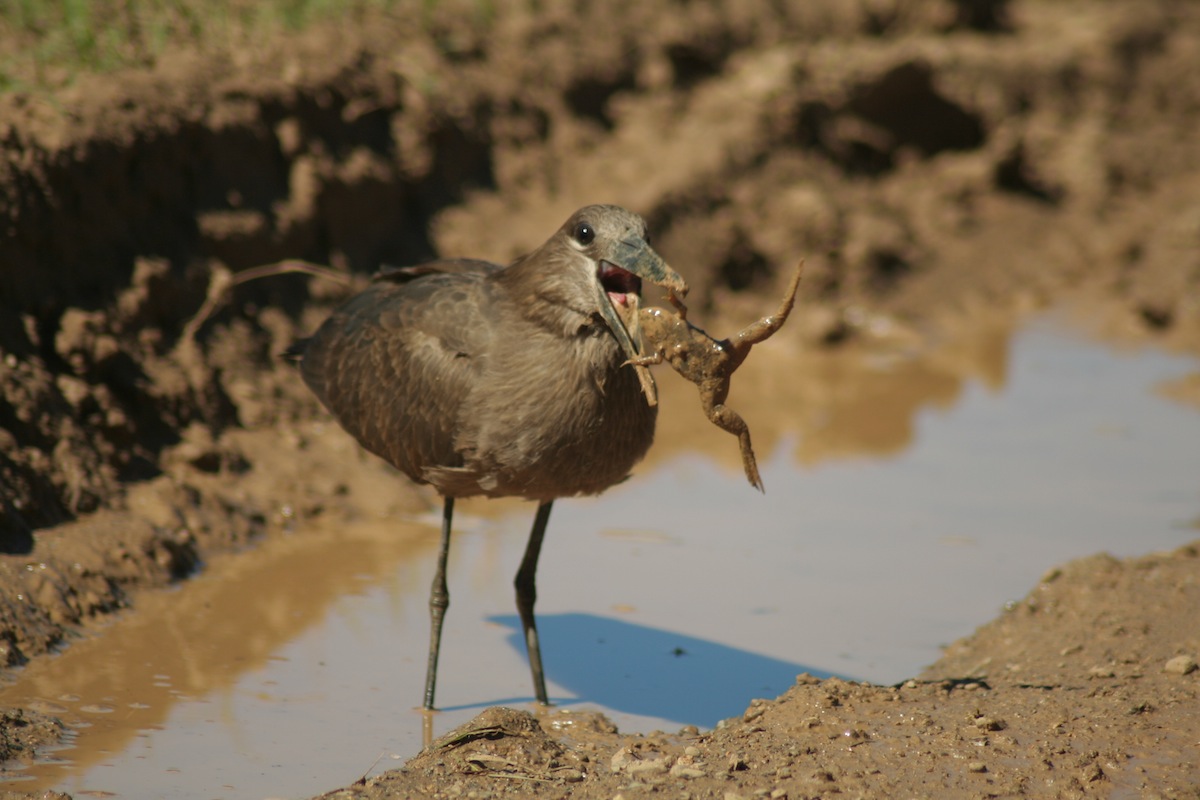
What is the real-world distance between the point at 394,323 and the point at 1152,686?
3.17m

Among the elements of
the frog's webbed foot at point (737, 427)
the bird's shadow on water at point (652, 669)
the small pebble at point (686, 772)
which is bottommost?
the small pebble at point (686, 772)

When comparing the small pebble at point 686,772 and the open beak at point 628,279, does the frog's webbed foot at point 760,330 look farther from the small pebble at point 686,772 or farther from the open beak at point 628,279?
the small pebble at point 686,772

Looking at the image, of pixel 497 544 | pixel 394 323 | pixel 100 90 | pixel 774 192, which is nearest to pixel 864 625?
pixel 497 544

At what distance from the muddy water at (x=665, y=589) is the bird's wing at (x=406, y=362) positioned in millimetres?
886

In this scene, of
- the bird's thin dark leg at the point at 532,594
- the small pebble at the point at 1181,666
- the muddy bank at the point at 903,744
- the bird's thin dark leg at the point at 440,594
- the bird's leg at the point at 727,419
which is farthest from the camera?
the bird's thin dark leg at the point at 532,594

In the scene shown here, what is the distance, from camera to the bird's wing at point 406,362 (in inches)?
191

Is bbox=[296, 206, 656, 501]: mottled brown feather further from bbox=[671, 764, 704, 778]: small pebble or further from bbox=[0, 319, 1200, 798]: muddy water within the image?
bbox=[671, 764, 704, 778]: small pebble

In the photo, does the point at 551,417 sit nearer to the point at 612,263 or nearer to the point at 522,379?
the point at 522,379

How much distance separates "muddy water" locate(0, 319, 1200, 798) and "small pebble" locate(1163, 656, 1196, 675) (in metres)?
1.05

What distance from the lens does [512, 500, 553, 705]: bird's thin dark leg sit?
5.11 meters

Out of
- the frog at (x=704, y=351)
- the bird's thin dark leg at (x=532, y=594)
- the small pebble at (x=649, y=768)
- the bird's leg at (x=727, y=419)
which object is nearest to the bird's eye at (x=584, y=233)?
the frog at (x=704, y=351)

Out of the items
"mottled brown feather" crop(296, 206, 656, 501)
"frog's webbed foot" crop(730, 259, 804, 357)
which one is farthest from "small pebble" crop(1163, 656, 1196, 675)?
"mottled brown feather" crop(296, 206, 656, 501)

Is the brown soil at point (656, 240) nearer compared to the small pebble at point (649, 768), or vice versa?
the small pebble at point (649, 768)

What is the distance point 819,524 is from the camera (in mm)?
6859
